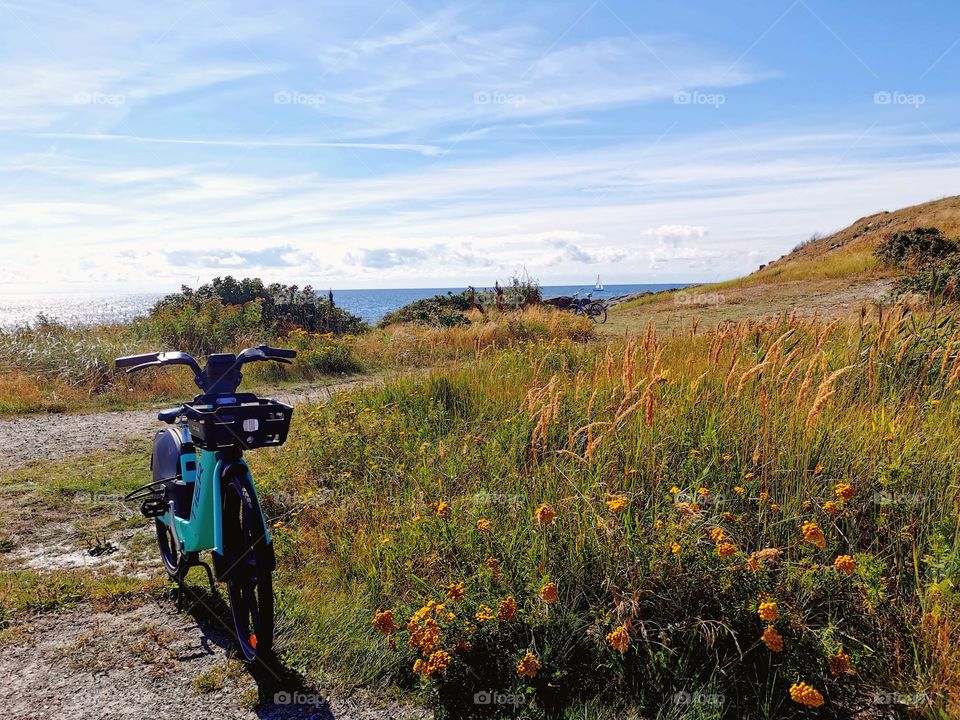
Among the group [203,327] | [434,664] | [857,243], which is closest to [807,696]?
[434,664]

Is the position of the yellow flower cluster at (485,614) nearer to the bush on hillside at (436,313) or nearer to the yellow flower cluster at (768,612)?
the yellow flower cluster at (768,612)

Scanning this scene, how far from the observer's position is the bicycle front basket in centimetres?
325

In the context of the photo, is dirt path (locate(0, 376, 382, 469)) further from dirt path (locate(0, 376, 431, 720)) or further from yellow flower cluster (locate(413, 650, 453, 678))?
yellow flower cluster (locate(413, 650, 453, 678))

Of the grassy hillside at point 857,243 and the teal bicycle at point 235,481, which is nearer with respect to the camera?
the teal bicycle at point 235,481

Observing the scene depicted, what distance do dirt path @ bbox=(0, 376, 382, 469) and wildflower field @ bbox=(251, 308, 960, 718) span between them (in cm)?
387

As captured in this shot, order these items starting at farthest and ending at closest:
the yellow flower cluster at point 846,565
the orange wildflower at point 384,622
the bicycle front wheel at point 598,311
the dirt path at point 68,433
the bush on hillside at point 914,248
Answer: the bicycle front wheel at point 598,311 < the bush on hillside at point 914,248 < the dirt path at point 68,433 < the orange wildflower at point 384,622 < the yellow flower cluster at point 846,565

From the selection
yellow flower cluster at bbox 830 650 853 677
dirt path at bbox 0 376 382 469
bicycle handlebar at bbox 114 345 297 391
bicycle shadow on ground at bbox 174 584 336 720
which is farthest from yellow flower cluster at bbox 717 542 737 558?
dirt path at bbox 0 376 382 469

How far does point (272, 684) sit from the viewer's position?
132 inches

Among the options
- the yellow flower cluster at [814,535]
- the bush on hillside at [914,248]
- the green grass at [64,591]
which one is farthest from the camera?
the bush on hillside at [914,248]

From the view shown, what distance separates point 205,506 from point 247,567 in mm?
585

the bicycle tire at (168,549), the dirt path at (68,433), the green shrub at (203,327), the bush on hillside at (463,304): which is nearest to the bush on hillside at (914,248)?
the bush on hillside at (463,304)

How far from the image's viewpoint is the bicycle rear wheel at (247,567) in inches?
132

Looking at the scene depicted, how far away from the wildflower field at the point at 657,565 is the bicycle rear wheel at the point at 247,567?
0.75ft

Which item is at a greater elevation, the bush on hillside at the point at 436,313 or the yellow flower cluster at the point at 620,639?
the bush on hillside at the point at 436,313
